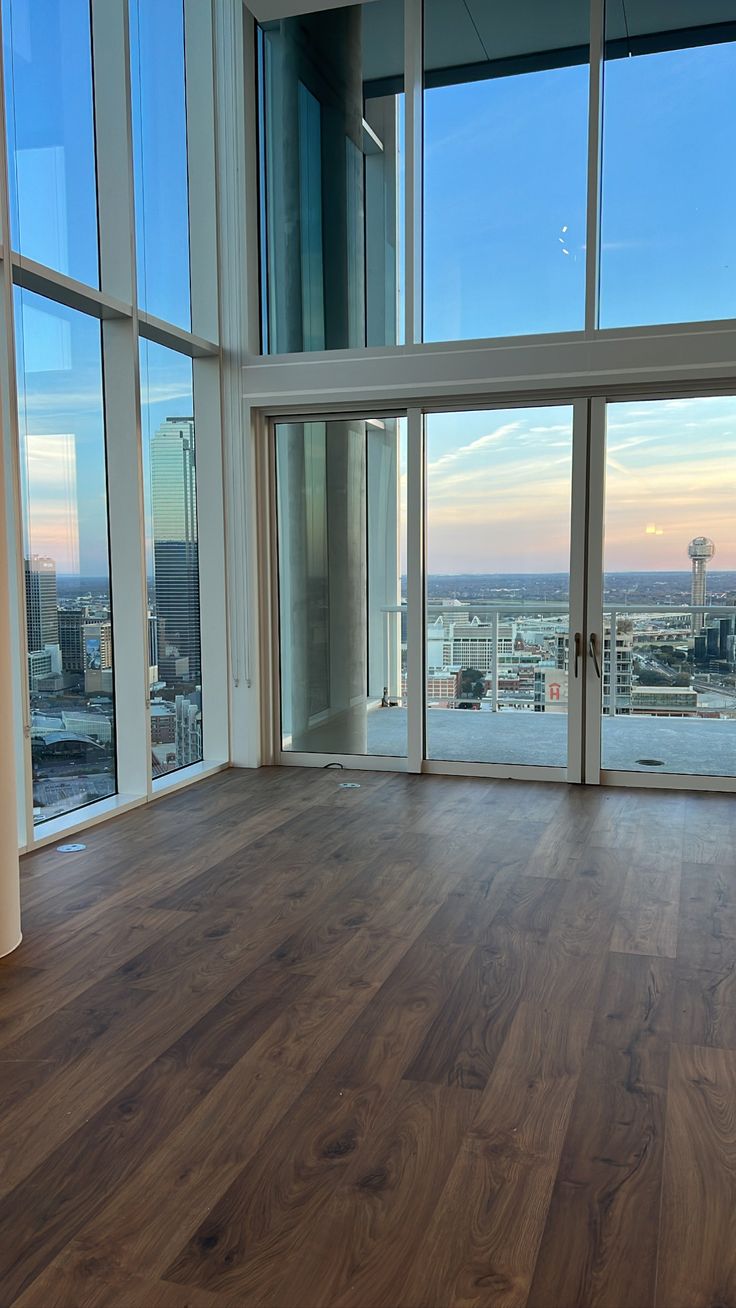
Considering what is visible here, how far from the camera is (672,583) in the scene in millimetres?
5812

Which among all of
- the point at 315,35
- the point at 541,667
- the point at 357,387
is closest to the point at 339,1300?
the point at 541,667

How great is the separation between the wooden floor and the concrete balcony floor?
1.40 meters

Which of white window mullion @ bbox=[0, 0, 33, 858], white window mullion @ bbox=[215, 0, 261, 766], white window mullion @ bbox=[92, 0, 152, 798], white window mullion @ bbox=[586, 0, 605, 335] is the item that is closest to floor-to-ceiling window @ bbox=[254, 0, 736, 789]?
white window mullion @ bbox=[586, 0, 605, 335]

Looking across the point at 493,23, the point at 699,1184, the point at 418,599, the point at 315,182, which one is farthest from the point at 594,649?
the point at 699,1184

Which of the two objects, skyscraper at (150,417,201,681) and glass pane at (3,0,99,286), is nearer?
glass pane at (3,0,99,286)

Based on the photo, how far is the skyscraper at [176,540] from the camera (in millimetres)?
5820

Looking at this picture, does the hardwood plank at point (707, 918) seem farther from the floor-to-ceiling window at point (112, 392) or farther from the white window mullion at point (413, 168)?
the white window mullion at point (413, 168)

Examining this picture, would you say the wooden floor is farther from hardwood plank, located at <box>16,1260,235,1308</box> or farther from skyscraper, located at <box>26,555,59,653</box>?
skyscraper, located at <box>26,555,59,653</box>

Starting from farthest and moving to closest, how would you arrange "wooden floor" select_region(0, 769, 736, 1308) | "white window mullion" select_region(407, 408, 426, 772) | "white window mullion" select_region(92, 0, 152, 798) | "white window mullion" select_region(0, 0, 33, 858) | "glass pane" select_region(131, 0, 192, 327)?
1. "white window mullion" select_region(407, 408, 426, 772)
2. "glass pane" select_region(131, 0, 192, 327)
3. "white window mullion" select_region(92, 0, 152, 798)
4. "white window mullion" select_region(0, 0, 33, 858)
5. "wooden floor" select_region(0, 769, 736, 1308)

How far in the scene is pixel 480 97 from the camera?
593 cm

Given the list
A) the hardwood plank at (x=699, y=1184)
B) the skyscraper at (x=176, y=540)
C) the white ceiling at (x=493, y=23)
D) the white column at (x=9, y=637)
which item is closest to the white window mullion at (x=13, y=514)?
the white column at (x=9, y=637)

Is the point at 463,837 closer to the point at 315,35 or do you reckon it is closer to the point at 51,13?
the point at 51,13

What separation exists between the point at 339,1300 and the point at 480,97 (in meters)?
6.13

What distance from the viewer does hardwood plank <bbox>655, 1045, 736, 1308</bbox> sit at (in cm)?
181
